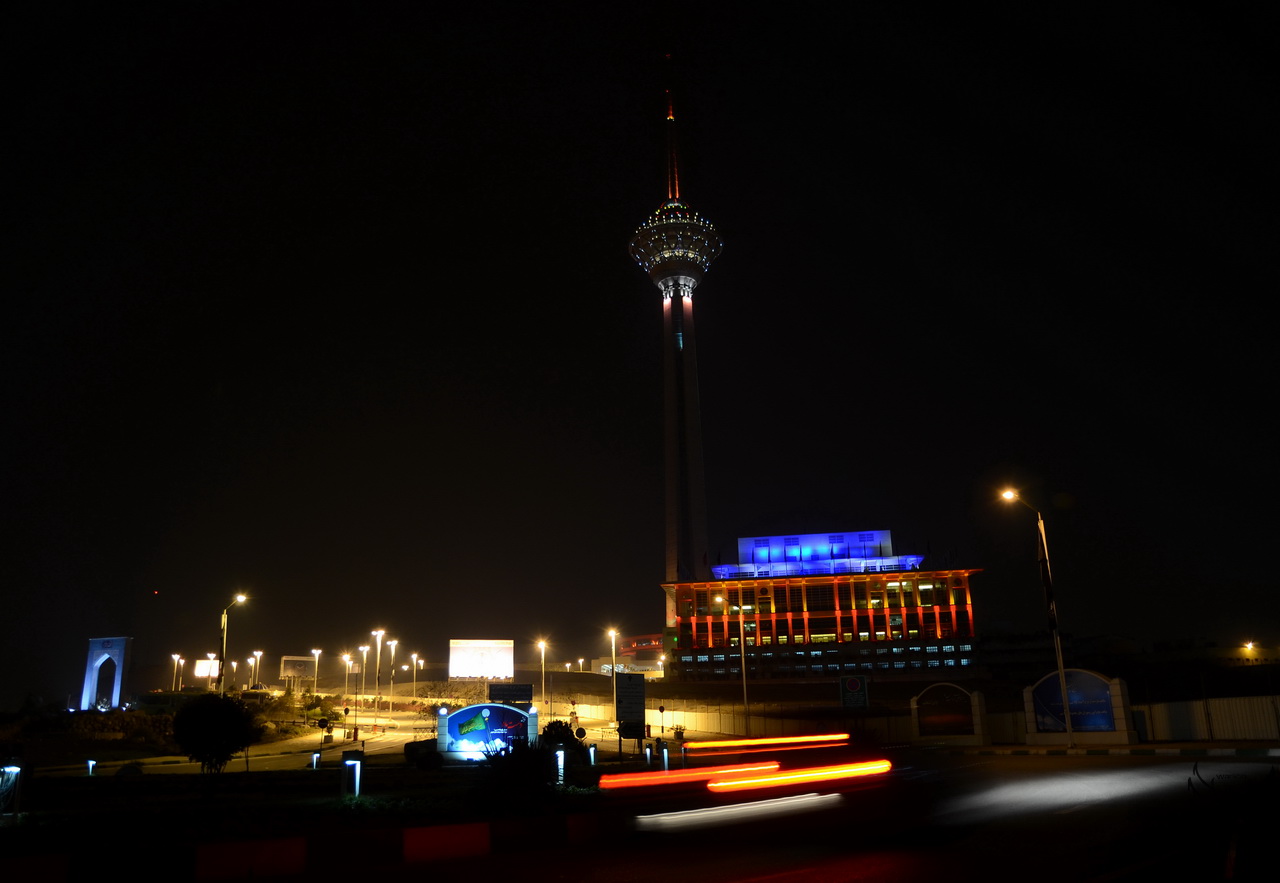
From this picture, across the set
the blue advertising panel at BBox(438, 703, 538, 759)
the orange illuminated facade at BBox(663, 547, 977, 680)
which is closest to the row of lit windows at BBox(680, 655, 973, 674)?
the orange illuminated facade at BBox(663, 547, 977, 680)

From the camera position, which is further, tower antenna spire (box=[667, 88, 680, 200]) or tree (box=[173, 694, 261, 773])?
tower antenna spire (box=[667, 88, 680, 200])

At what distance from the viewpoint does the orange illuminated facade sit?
116 metres

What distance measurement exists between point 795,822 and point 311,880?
8448 millimetres

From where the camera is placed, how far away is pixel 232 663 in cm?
13238

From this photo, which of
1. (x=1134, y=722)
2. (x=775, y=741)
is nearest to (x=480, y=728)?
(x=775, y=741)

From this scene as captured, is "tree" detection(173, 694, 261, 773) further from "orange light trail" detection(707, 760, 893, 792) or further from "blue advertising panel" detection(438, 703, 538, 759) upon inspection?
"orange light trail" detection(707, 760, 893, 792)

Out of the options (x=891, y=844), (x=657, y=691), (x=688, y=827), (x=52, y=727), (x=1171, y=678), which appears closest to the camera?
(x=891, y=844)

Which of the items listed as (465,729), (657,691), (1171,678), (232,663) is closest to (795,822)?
(465,729)

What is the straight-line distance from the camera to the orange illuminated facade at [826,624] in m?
116

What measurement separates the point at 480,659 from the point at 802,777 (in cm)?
4371

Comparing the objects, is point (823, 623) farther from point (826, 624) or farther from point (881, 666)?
point (881, 666)

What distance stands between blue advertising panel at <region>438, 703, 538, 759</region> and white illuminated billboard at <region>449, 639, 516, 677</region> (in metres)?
27.5

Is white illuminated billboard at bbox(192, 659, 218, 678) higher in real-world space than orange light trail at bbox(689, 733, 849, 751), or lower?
higher

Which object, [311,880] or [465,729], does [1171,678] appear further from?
[311,880]
